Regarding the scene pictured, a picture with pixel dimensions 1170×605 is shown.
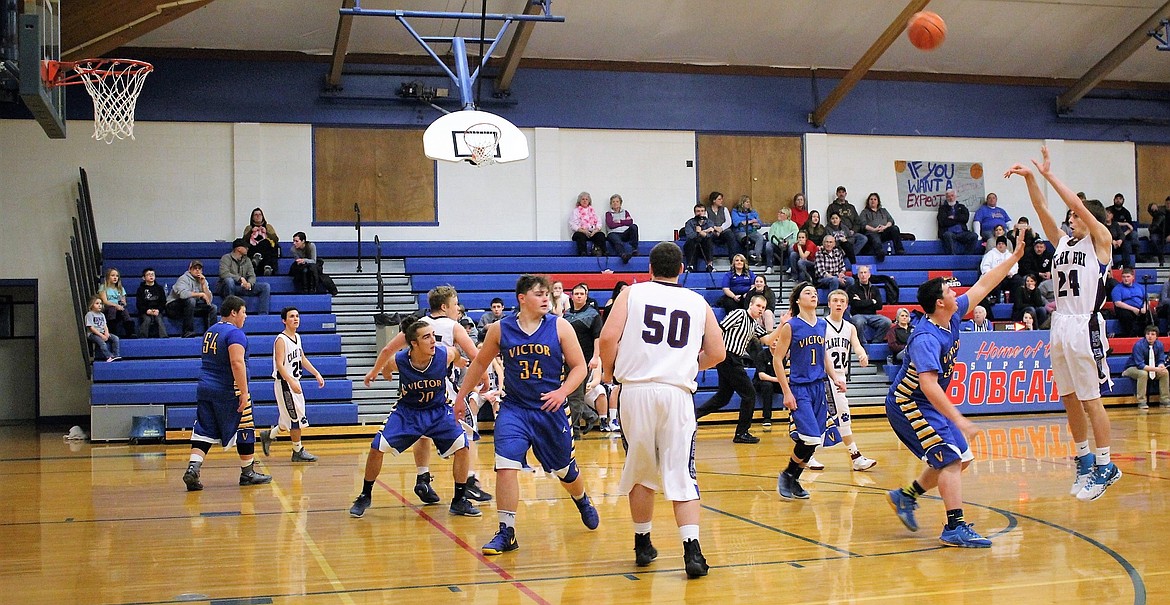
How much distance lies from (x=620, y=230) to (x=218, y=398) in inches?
456

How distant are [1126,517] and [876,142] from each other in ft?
51.8

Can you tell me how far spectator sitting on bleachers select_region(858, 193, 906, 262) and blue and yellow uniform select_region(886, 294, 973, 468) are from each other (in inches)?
557

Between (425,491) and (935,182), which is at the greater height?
(935,182)

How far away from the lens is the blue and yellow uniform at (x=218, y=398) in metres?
9.20

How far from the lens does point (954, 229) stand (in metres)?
21.2

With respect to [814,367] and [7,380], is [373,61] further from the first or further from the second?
[814,367]

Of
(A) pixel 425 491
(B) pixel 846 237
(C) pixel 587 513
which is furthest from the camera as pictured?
(B) pixel 846 237

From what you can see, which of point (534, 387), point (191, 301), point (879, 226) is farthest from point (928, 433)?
point (879, 226)

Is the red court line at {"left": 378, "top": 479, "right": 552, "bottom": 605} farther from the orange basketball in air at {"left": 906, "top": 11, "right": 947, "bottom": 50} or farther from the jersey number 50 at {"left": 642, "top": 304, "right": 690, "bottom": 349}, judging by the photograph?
the orange basketball in air at {"left": 906, "top": 11, "right": 947, "bottom": 50}

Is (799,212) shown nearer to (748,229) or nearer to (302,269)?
(748,229)

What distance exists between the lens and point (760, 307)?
12.0 metres

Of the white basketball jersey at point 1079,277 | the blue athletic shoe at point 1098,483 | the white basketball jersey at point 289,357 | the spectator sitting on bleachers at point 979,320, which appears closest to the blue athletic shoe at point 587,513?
the blue athletic shoe at point 1098,483

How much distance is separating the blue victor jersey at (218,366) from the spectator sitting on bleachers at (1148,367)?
13.9 metres

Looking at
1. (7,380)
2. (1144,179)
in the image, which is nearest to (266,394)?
(7,380)
